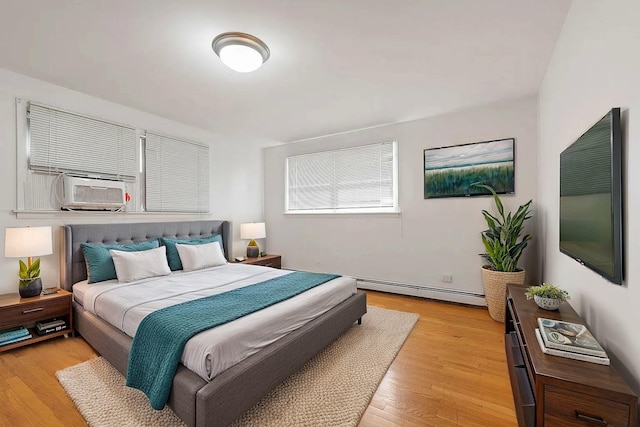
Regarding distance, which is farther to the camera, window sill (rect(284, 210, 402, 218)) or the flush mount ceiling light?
window sill (rect(284, 210, 402, 218))

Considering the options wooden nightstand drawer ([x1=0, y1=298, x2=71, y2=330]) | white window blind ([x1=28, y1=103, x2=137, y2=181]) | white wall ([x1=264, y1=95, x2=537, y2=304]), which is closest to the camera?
wooden nightstand drawer ([x1=0, y1=298, x2=71, y2=330])

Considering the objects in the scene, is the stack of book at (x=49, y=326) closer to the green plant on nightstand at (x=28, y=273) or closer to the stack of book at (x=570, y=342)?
the green plant on nightstand at (x=28, y=273)

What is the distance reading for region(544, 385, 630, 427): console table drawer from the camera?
1.04 meters

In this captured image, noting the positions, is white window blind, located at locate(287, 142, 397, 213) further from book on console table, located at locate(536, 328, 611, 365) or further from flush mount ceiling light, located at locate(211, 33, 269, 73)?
book on console table, located at locate(536, 328, 611, 365)

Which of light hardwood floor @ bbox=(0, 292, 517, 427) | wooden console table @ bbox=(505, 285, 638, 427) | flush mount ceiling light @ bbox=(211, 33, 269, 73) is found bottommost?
light hardwood floor @ bbox=(0, 292, 517, 427)

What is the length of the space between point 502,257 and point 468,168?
1193 mm

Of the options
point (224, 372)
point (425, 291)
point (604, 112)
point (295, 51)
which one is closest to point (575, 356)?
point (604, 112)

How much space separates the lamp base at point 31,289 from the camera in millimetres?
2504

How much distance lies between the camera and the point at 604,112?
1429 millimetres

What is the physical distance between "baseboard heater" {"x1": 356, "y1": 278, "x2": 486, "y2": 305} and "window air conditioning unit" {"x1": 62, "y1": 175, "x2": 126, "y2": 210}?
3463 millimetres

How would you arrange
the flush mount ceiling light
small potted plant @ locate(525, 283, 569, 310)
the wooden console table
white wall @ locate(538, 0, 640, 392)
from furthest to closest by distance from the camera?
the flush mount ceiling light, small potted plant @ locate(525, 283, 569, 310), white wall @ locate(538, 0, 640, 392), the wooden console table

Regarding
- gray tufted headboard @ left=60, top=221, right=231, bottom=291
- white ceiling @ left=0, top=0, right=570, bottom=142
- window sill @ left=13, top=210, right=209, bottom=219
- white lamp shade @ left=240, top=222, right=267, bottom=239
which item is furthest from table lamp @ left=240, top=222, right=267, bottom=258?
white ceiling @ left=0, top=0, right=570, bottom=142

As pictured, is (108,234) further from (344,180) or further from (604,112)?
(604,112)

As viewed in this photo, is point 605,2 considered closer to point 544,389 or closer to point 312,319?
point 544,389
